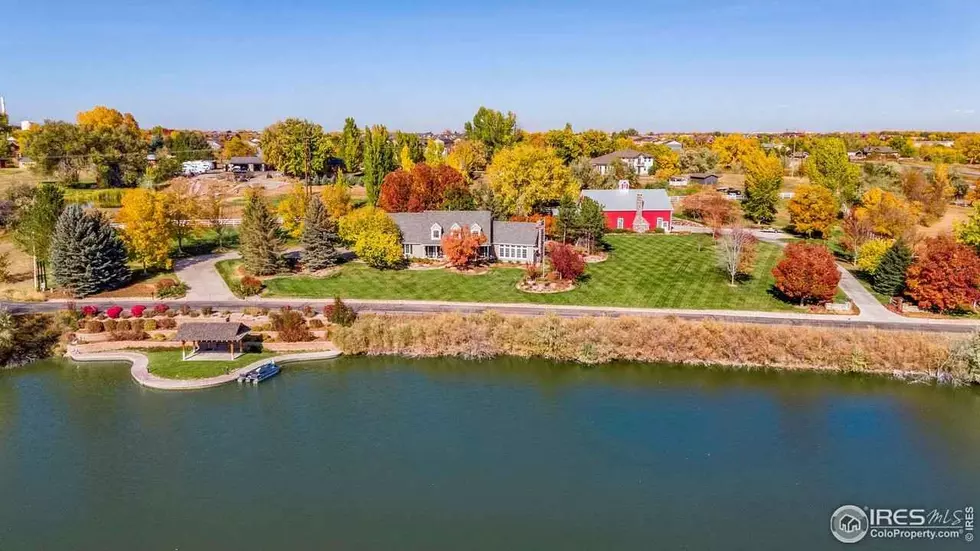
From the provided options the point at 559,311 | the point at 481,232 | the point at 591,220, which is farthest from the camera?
the point at 591,220

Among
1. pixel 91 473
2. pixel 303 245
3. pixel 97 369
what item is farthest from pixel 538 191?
pixel 91 473

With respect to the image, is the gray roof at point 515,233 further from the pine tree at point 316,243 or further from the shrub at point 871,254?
the shrub at point 871,254

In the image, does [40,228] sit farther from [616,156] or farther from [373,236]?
[616,156]

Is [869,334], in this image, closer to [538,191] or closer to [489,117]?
[538,191]

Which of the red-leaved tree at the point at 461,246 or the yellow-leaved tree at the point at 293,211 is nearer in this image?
the red-leaved tree at the point at 461,246

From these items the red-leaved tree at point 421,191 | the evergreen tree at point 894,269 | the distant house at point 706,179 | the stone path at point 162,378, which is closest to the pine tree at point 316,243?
the red-leaved tree at point 421,191

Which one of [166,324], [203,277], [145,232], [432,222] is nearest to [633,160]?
[432,222]
